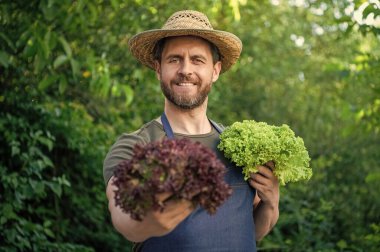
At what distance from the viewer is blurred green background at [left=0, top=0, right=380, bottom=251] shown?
4.71 meters

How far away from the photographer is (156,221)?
2080mm

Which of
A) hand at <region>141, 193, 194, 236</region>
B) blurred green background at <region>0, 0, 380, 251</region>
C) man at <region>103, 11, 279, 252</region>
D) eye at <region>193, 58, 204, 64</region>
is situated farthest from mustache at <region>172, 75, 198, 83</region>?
blurred green background at <region>0, 0, 380, 251</region>

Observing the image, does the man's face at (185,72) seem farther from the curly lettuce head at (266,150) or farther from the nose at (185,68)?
the curly lettuce head at (266,150)

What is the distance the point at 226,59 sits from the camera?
3.37 m

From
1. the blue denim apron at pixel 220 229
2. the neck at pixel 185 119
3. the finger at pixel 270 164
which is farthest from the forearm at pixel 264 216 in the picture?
the neck at pixel 185 119

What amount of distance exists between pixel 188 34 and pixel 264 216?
3.31 ft

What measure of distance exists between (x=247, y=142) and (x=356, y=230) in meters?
4.02

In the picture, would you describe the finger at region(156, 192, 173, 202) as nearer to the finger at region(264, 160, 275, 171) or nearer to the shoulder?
the shoulder

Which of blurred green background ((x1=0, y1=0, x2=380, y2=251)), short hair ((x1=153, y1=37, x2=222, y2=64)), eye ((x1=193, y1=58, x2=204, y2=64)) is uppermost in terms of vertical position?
short hair ((x1=153, y1=37, x2=222, y2=64))

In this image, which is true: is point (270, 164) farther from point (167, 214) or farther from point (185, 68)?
point (167, 214)

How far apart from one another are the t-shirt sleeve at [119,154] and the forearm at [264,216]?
726 millimetres

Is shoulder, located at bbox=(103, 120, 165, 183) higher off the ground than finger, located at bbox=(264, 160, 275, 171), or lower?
higher

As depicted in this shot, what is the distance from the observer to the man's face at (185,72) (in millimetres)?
2877

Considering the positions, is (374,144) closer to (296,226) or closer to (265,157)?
(296,226)
